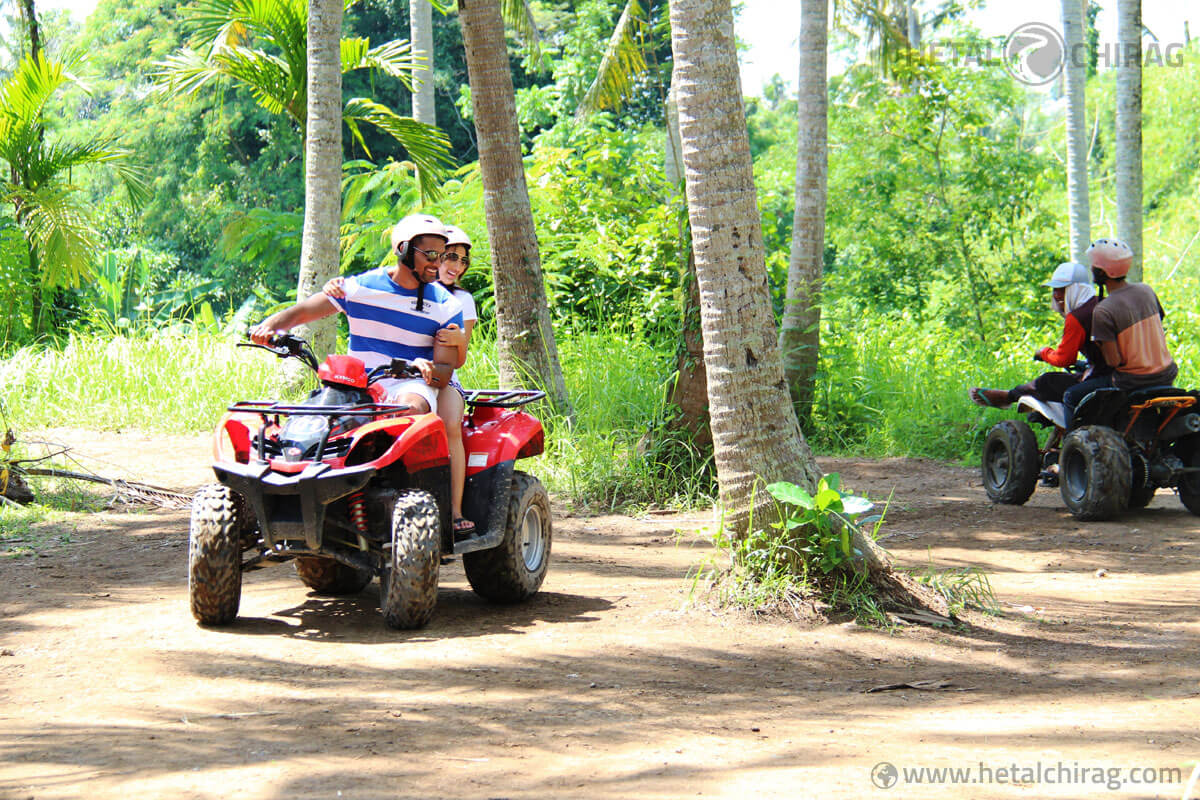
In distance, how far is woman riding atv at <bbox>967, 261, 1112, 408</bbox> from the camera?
28.7 feet

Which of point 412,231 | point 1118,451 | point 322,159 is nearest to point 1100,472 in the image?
point 1118,451

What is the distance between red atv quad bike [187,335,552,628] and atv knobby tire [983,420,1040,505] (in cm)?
510

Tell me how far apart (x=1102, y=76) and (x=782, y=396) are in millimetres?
36966

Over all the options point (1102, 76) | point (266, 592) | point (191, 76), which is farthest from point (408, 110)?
point (266, 592)

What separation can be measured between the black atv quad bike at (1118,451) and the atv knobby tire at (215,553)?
234 inches

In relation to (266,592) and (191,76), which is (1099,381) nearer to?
(266,592)

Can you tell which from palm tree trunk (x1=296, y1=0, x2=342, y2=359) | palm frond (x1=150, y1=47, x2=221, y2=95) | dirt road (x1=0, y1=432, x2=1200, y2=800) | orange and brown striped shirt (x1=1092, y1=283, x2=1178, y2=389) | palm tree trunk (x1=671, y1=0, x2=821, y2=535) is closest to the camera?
dirt road (x1=0, y1=432, x2=1200, y2=800)

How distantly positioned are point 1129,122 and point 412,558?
11.9m

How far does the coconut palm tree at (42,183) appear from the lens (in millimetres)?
14641

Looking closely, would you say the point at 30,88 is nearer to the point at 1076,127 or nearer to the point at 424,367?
the point at 424,367

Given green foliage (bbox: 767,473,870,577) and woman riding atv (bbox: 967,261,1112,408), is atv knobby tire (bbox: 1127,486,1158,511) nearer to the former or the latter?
woman riding atv (bbox: 967,261,1112,408)

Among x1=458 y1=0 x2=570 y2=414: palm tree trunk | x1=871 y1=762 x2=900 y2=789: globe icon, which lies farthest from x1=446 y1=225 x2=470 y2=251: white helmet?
x1=458 y1=0 x2=570 y2=414: palm tree trunk

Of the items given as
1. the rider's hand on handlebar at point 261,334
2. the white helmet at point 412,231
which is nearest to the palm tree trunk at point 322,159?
the white helmet at point 412,231

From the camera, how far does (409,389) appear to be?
5363 mm
